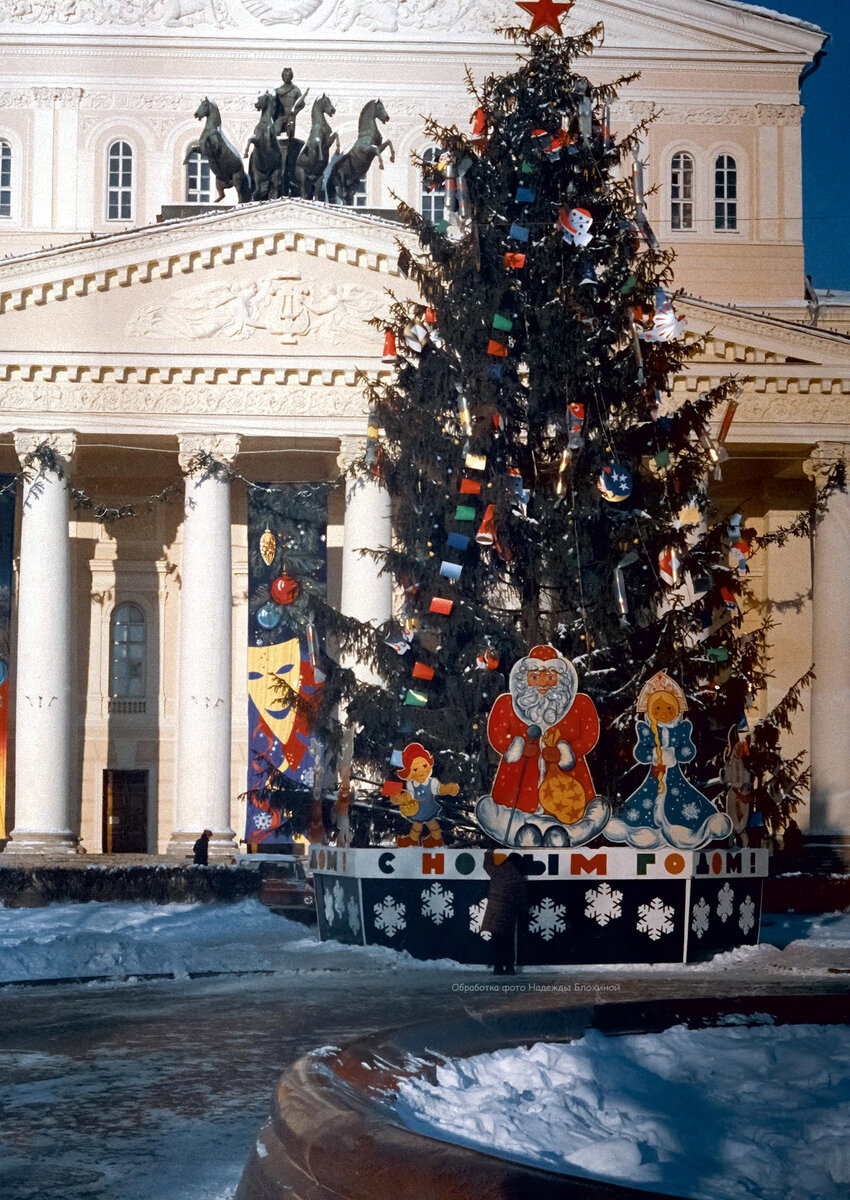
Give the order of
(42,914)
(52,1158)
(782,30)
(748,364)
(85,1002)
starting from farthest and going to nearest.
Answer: (782,30) < (748,364) < (42,914) < (85,1002) < (52,1158)

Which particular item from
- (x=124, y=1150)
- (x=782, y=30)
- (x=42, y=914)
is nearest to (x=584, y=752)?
(x=124, y=1150)

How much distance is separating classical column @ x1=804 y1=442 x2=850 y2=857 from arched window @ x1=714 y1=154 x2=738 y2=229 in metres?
12.0

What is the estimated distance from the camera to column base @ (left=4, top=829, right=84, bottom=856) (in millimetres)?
34969

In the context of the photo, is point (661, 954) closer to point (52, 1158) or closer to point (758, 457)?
point (52, 1158)

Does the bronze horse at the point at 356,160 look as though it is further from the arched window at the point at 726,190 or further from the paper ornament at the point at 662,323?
the paper ornament at the point at 662,323

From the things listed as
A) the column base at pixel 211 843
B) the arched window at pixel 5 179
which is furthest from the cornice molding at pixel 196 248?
the arched window at pixel 5 179

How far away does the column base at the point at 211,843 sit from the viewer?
34.9 meters

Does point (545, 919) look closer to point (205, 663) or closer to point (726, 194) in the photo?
point (205, 663)

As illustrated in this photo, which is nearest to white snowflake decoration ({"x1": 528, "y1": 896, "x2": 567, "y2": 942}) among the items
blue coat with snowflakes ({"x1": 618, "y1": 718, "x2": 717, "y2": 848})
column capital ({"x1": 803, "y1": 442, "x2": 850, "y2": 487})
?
blue coat with snowflakes ({"x1": 618, "y1": 718, "x2": 717, "y2": 848})

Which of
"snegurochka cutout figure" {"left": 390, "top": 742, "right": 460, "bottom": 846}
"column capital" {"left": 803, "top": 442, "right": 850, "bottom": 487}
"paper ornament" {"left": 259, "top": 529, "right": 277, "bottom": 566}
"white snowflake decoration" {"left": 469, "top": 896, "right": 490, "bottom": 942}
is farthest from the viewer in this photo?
"column capital" {"left": 803, "top": 442, "right": 850, "bottom": 487}

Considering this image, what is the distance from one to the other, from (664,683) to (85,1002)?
247 inches

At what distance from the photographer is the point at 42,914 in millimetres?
27469

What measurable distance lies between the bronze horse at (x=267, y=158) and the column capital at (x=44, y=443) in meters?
6.59

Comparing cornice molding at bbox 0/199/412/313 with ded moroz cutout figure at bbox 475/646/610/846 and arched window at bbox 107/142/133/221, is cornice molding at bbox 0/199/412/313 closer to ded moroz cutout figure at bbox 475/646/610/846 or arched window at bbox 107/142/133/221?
arched window at bbox 107/142/133/221
